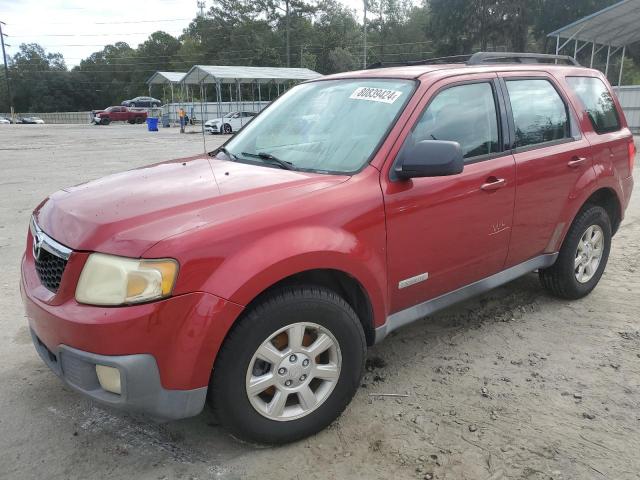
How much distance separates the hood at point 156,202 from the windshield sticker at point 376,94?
2.21 feet

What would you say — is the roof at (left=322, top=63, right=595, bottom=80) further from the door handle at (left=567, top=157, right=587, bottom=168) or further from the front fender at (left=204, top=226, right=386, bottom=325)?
the front fender at (left=204, top=226, right=386, bottom=325)

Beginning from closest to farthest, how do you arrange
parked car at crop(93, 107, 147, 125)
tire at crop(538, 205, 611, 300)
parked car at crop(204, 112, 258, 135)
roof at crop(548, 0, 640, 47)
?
tire at crop(538, 205, 611, 300)
roof at crop(548, 0, 640, 47)
parked car at crop(204, 112, 258, 135)
parked car at crop(93, 107, 147, 125)

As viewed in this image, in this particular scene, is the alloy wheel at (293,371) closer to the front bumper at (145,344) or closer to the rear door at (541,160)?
the front bumper at (145,344)

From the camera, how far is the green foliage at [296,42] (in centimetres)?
4247

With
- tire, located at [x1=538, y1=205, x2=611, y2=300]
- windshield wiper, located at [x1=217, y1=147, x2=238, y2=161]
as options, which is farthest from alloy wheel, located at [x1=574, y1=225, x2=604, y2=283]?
windshield wiper, located at [x1=217, y1=147, x2=238, y2=161]

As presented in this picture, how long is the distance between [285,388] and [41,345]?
1.17 meters

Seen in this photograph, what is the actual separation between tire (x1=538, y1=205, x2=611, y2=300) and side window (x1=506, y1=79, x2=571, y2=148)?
0.71 meters

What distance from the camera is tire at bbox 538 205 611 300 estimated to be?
418 cm

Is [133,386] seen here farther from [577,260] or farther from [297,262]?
[577,260]

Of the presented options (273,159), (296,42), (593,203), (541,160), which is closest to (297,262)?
(273,159)

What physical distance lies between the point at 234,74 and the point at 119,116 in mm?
16887

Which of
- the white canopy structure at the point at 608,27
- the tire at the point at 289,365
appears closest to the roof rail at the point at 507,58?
the tire at the point at 289,365

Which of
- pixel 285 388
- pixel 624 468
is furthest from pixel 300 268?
pixel 624 468

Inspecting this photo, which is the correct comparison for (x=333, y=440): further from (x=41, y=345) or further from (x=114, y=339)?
(x=41, y=345)
